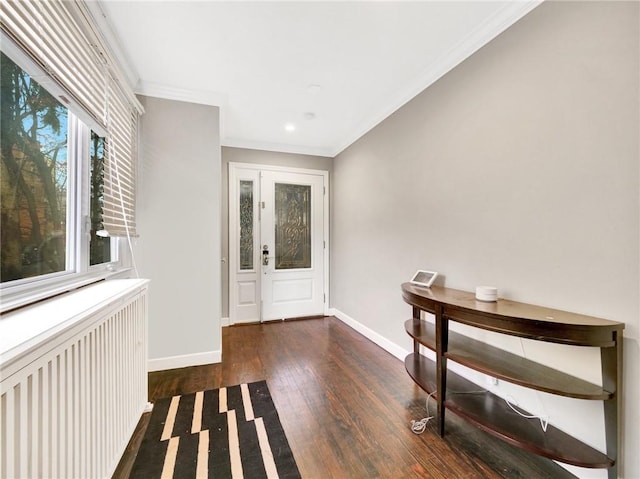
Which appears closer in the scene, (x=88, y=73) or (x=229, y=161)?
(x=88, y=73)

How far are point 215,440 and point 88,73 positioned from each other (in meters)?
2.23

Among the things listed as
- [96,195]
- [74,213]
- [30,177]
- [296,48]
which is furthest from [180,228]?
[296,48]

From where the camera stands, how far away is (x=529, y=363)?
1.53m

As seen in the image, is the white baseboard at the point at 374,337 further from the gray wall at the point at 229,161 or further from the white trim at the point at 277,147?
the white trim at the point at 277,147

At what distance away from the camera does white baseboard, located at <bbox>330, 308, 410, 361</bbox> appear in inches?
105

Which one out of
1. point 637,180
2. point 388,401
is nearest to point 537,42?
point 637,180

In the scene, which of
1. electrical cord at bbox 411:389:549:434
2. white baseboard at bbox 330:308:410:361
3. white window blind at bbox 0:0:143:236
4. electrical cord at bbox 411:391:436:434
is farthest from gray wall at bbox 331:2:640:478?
white window blind at bbox 0:0:143:236

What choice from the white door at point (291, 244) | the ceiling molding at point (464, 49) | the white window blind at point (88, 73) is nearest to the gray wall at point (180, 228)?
the white window blind at point (88, 73)

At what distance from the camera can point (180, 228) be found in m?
2.55

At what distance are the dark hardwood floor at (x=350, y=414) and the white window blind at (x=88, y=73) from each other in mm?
1586

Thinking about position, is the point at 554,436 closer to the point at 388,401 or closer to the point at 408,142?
the point at 388,401

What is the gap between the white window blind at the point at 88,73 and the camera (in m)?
1.03

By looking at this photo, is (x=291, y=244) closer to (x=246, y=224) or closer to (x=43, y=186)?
(x=246, y=224)

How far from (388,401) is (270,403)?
88 centimetres
